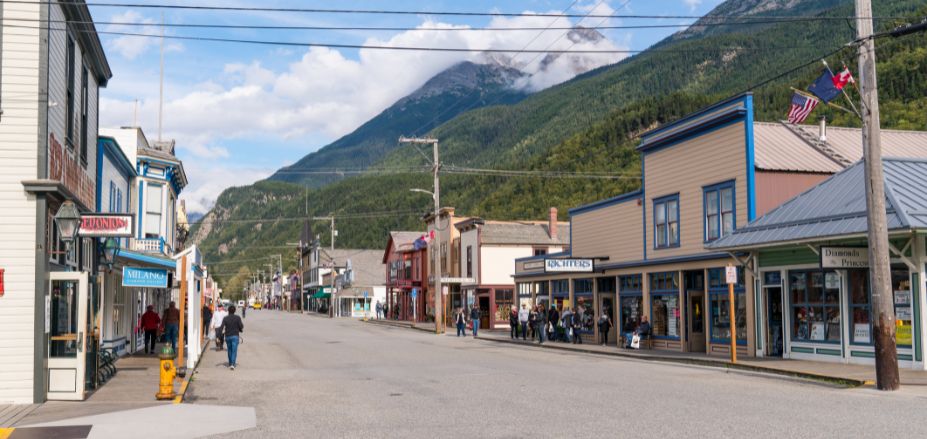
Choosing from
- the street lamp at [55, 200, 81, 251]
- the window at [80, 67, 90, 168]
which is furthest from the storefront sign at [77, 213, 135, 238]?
the window at [80, 67, 90, 168]

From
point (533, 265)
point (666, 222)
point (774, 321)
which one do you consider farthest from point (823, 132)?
point (533, 265)

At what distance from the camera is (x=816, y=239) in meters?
22.5

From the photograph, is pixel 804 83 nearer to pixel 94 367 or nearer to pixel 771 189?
pixel 771 189

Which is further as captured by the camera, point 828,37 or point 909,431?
point 828,37

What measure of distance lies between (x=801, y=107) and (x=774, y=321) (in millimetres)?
6292

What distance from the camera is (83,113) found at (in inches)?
802

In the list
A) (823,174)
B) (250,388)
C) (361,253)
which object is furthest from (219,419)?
(361,253)

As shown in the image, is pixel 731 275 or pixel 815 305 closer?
pixel 731 275

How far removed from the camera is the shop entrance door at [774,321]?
1025 inches

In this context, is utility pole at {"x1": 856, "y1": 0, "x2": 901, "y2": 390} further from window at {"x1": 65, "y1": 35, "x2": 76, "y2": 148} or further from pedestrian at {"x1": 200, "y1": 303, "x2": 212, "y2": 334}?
pedestrian at {"x1": 200, "y1": 303, "x2": 212, "y2": 334}

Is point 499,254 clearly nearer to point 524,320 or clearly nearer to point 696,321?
point 524,320

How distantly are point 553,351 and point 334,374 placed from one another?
1220 centimetres

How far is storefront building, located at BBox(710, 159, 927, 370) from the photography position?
21.2 m

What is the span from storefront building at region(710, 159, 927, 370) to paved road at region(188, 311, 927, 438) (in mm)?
3543
